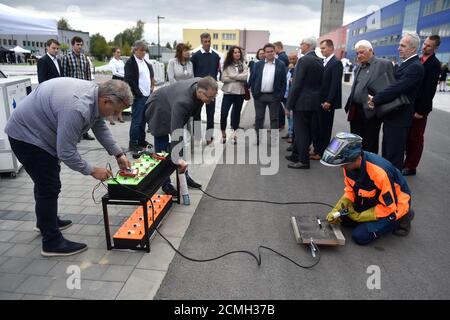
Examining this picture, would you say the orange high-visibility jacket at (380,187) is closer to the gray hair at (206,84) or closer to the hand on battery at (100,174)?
the gray hair at (206,84)

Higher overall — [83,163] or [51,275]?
[83,163]

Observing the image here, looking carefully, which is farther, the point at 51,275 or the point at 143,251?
the point at 143,251

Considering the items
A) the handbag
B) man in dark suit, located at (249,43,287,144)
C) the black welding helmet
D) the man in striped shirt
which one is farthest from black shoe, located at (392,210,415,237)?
the man in striped shirt

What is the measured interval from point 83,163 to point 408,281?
2.78m

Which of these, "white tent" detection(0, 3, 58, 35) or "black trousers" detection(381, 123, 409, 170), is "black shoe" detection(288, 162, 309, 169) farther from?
"white tent" detection(0, 3, 58, 35)

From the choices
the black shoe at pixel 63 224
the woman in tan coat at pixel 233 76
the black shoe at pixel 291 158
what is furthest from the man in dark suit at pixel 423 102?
the black shoe at pixel 63 224

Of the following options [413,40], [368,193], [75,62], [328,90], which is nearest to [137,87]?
[75,62]

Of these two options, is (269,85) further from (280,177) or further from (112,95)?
(112,95)

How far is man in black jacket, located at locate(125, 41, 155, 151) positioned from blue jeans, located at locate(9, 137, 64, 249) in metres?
3.54

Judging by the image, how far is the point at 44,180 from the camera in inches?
118

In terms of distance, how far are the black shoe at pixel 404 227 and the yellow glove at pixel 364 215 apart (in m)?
0.39

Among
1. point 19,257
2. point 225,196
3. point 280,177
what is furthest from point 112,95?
point 280,177
